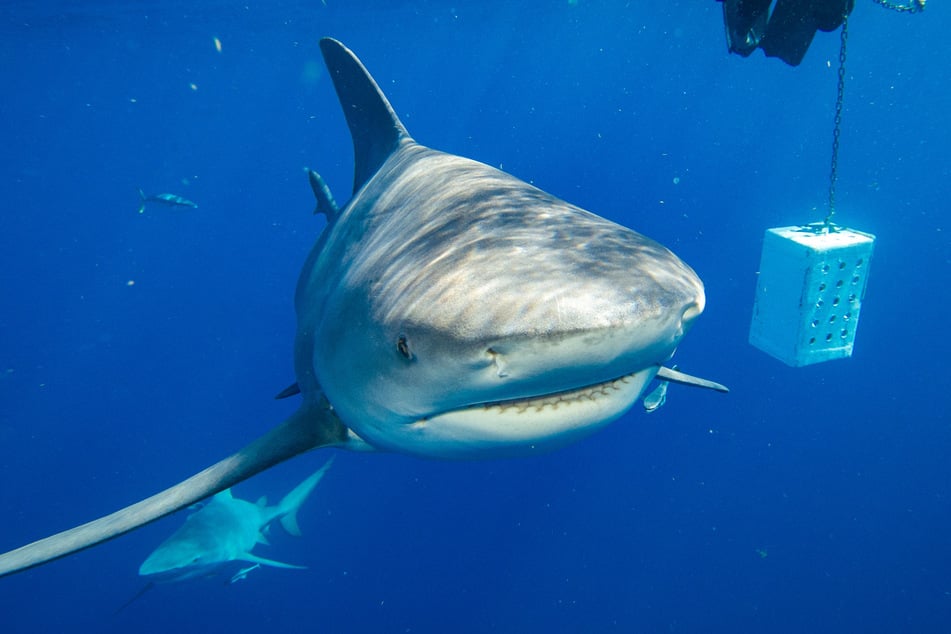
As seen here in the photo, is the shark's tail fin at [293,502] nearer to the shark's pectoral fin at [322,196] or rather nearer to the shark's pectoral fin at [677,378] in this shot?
the shark's pectoral fin at [322,196]

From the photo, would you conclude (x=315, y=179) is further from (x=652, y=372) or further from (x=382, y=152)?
(x=652, y=372)

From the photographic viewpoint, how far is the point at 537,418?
6.82ft

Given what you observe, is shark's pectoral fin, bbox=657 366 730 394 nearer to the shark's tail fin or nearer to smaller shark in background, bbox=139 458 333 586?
smaller shark in background, bbox=139 458 333 586

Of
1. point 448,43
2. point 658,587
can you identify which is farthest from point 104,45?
point 658,587

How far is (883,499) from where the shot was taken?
17.0 m

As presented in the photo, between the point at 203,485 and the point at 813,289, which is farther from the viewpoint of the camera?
the point at 813,289

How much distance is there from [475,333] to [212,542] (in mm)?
8526

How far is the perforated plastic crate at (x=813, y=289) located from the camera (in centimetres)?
548

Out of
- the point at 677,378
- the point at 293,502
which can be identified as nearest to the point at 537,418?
the point at 677,378

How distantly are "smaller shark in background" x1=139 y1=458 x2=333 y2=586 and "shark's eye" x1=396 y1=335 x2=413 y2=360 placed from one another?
7.56 metres

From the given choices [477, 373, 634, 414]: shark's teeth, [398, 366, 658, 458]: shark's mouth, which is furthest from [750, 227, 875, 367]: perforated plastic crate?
[477, 373, 634, 414]: shark's teeth

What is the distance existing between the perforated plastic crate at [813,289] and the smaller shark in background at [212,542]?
7266 mm

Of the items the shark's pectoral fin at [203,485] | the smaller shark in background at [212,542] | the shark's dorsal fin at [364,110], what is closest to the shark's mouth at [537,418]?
the shark's pectoral fin at [203,485]

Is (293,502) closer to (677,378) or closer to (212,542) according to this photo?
(212,542)
